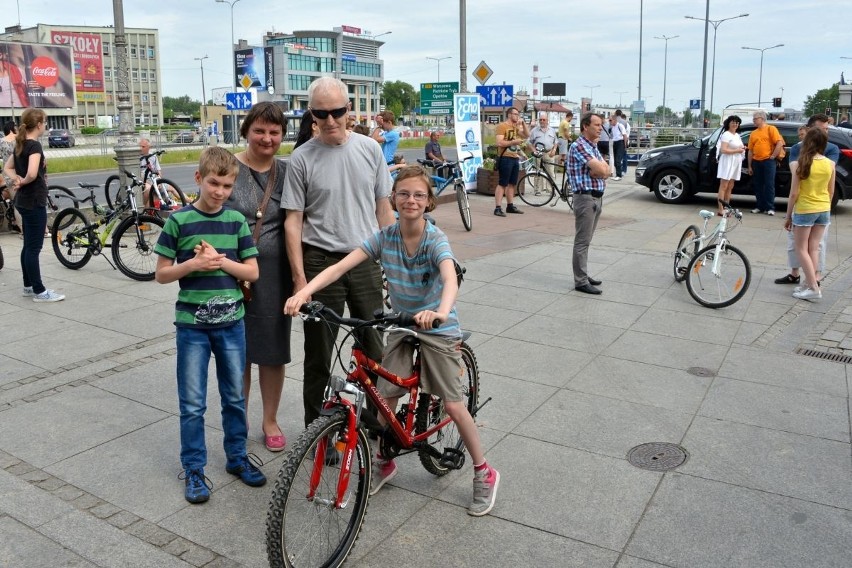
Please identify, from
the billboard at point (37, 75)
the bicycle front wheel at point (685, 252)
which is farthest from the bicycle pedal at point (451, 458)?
the billboard at point (37, 75)

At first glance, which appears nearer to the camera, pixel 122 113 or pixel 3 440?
pixel 3 440

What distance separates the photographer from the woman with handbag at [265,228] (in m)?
4.15

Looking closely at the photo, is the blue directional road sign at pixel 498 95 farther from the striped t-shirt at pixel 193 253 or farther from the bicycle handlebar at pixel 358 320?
the bicycle handlebar at pixel 358 320

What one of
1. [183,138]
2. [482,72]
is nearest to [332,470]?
[482,72]

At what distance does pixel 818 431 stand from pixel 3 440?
192 inches

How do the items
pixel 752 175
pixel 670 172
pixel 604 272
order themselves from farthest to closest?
pixel 670 172 < pixel 752 175 < pixel 604 272

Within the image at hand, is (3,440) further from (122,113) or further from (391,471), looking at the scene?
(122,113)

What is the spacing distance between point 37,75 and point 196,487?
6899 centimetres

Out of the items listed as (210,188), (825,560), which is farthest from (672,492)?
(210,188)

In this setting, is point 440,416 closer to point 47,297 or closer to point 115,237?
point 47,297

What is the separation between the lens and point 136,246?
911 centimetres

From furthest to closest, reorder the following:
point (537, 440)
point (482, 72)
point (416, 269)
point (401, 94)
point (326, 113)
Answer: point (401, 94)
point (482, 72)
point (537, 440)
point (326, 113)
point (416, 269)

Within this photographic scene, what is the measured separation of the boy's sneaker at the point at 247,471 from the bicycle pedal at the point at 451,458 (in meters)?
0.94

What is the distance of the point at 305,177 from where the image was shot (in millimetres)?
4207
